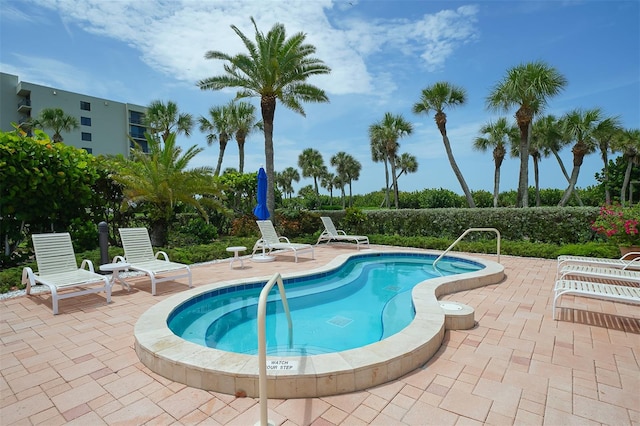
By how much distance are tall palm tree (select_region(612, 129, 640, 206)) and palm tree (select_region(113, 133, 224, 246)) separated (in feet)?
109

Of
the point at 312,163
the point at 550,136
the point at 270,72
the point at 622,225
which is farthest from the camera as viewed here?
the point at 312,163

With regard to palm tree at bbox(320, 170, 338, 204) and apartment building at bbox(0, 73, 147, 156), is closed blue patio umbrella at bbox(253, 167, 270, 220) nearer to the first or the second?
apartment building at bbox(0, 73, 147, 156)

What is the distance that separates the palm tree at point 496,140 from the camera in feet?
92.3

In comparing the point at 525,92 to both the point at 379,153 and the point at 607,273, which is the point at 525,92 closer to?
the point at 607,273

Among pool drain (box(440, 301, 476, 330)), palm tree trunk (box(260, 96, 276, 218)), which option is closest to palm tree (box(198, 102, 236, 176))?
palm tree trunk (box(260, 96, 276, 218))

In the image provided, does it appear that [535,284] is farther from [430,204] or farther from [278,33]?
[430,204]

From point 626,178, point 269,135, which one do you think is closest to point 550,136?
point 626,178

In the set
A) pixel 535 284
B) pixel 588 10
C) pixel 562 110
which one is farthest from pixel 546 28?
pixel 562 110

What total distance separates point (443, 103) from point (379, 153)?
17.9m

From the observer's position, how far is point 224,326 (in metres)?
5.07

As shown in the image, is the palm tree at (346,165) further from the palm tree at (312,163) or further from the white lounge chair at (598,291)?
the white lounge chair at (598,291)

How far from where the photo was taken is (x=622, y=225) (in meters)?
8.48

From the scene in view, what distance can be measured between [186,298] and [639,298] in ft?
20.6

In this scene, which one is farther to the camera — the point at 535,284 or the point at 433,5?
the point at 433,5
